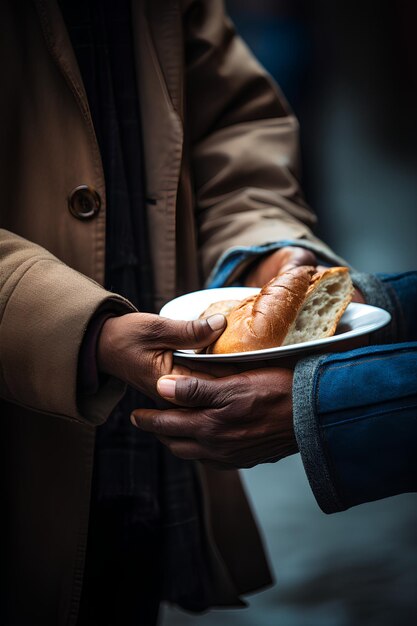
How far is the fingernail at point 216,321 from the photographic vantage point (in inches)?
48.5

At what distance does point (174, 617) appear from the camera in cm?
278

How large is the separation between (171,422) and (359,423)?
0.34m

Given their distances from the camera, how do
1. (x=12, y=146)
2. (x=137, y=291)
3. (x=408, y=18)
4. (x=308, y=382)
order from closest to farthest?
(x=308, y=382), (x=12, y=146), (x=137, y=291), (x=408, y=18)

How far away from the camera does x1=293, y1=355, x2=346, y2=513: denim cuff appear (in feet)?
3.91

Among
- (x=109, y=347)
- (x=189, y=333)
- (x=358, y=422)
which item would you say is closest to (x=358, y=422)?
(x=358, y=422)

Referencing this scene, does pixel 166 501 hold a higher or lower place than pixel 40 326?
lower

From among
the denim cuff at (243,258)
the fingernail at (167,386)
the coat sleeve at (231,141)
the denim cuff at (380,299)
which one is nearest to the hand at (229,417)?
the fingernail at (167,386)

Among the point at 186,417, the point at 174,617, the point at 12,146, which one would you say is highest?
the point at 12,146

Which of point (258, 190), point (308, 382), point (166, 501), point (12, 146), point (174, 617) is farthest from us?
point (174, 617)

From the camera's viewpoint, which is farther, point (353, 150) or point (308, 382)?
point (353, 150)

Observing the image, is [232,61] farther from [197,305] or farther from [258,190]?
[197,305]

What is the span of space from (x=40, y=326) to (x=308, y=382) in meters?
0.49

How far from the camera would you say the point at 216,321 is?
4.07ft

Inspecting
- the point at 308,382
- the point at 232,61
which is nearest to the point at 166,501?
the point at 308,382
